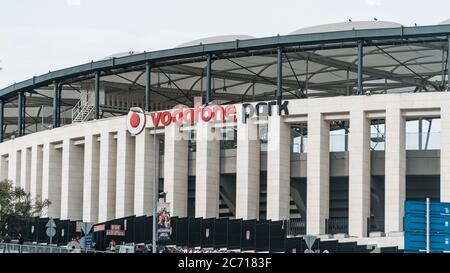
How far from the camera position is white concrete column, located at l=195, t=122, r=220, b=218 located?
3487 inches

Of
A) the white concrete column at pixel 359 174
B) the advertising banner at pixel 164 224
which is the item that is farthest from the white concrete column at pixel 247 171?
the advertising banner at pixel 164 224

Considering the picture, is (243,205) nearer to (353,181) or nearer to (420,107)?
(353,181)

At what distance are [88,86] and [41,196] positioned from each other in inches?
491

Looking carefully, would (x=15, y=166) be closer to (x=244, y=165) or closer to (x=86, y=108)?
(x=86, y=108)

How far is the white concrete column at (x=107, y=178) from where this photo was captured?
96688 millimetres

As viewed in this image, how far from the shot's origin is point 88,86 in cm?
10588

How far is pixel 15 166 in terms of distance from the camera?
11294 centimetres

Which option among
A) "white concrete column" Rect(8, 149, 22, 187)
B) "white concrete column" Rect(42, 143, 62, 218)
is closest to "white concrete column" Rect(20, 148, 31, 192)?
"white concrete column" Rect(8, 149, 22, 187)

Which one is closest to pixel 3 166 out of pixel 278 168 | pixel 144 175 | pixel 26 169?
pixel 26 169

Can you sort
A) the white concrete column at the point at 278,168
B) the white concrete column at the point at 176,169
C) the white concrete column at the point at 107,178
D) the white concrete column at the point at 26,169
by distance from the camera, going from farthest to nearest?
1. the white concrete column at the point at 26,169
2. the white concrete column at the point at 107,178
3. the white concrete column at the point at 176,169
4. the white concrete column at the point at 278,168

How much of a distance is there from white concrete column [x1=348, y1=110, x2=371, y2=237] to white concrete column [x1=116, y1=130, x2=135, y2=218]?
75.3ft

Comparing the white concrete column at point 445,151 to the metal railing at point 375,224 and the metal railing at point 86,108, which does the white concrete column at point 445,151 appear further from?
the metal railing at point 86,108

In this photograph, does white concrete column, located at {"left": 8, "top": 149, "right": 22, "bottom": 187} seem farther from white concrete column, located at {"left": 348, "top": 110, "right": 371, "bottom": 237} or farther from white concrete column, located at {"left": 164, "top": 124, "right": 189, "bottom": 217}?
white concrete column, located at {"left": 348, "top": 110, "right": 371, "bottom": 237}
